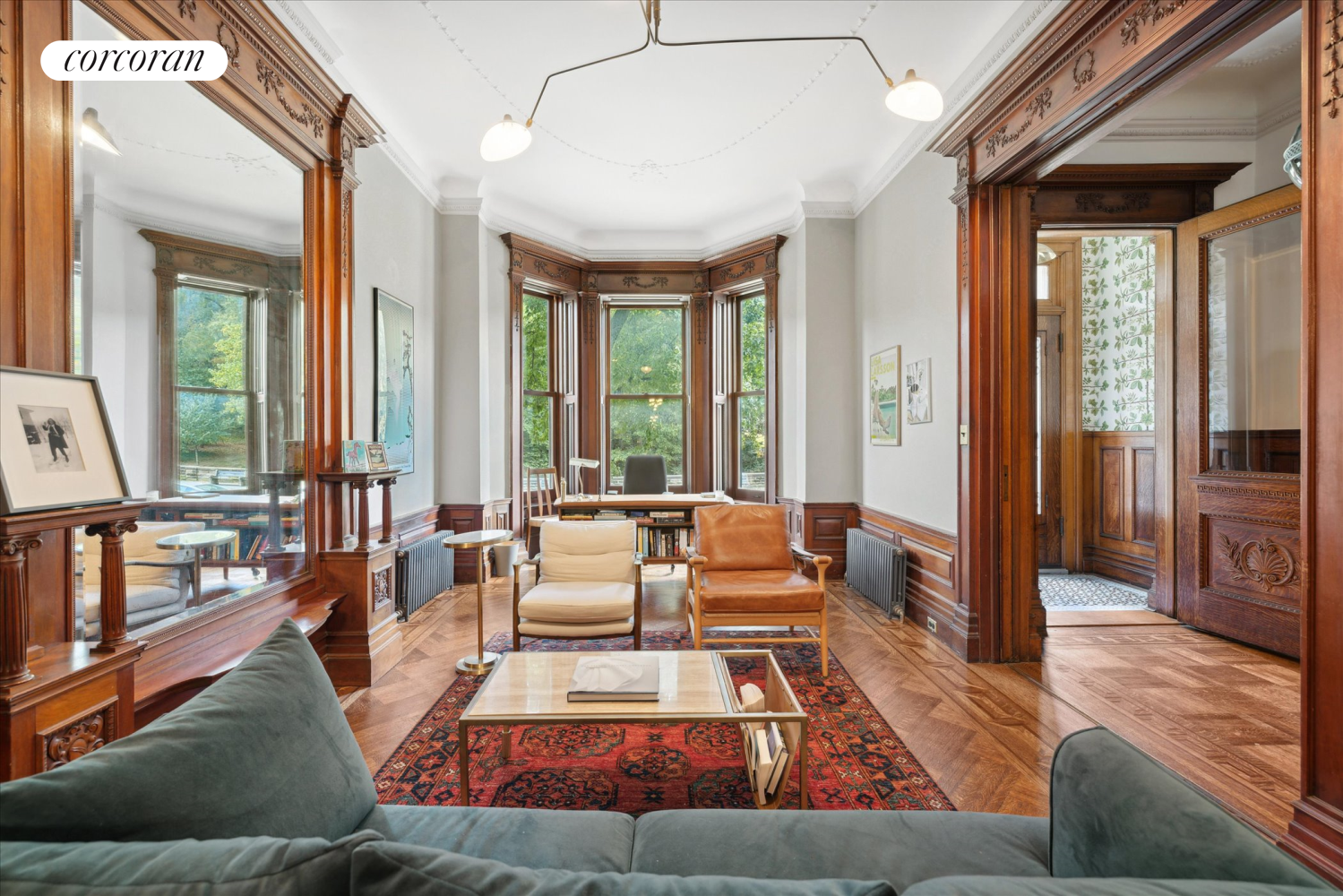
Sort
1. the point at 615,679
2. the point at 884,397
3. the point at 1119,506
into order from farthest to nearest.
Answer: the point at 1119,506, the point at 884,397, the point at 615,679

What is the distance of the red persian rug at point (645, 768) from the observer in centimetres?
227

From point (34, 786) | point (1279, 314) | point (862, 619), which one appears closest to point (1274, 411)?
point (1279, 314)

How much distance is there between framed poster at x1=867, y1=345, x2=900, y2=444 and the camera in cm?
489

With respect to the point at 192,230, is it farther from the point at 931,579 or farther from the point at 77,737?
the point at 931,579

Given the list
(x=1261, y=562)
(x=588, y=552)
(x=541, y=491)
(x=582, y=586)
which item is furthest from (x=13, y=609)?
(x=1261, y=562)

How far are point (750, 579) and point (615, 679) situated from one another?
65.3 inches

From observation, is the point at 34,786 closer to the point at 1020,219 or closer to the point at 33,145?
the point at 33,145

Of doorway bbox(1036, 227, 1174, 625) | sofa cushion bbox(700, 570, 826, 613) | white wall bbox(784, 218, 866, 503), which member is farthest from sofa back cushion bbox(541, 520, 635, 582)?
doorway bbox(1036, 227, 1174, 625)

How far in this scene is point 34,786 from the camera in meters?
0.81

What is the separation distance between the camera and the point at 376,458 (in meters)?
3.72

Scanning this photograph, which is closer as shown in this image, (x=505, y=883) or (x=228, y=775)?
(x=505, y=883)

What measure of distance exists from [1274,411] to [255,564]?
19.1ft

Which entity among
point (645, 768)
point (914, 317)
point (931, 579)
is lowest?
point (645, 768)

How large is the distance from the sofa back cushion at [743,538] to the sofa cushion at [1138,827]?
296 centimetres
